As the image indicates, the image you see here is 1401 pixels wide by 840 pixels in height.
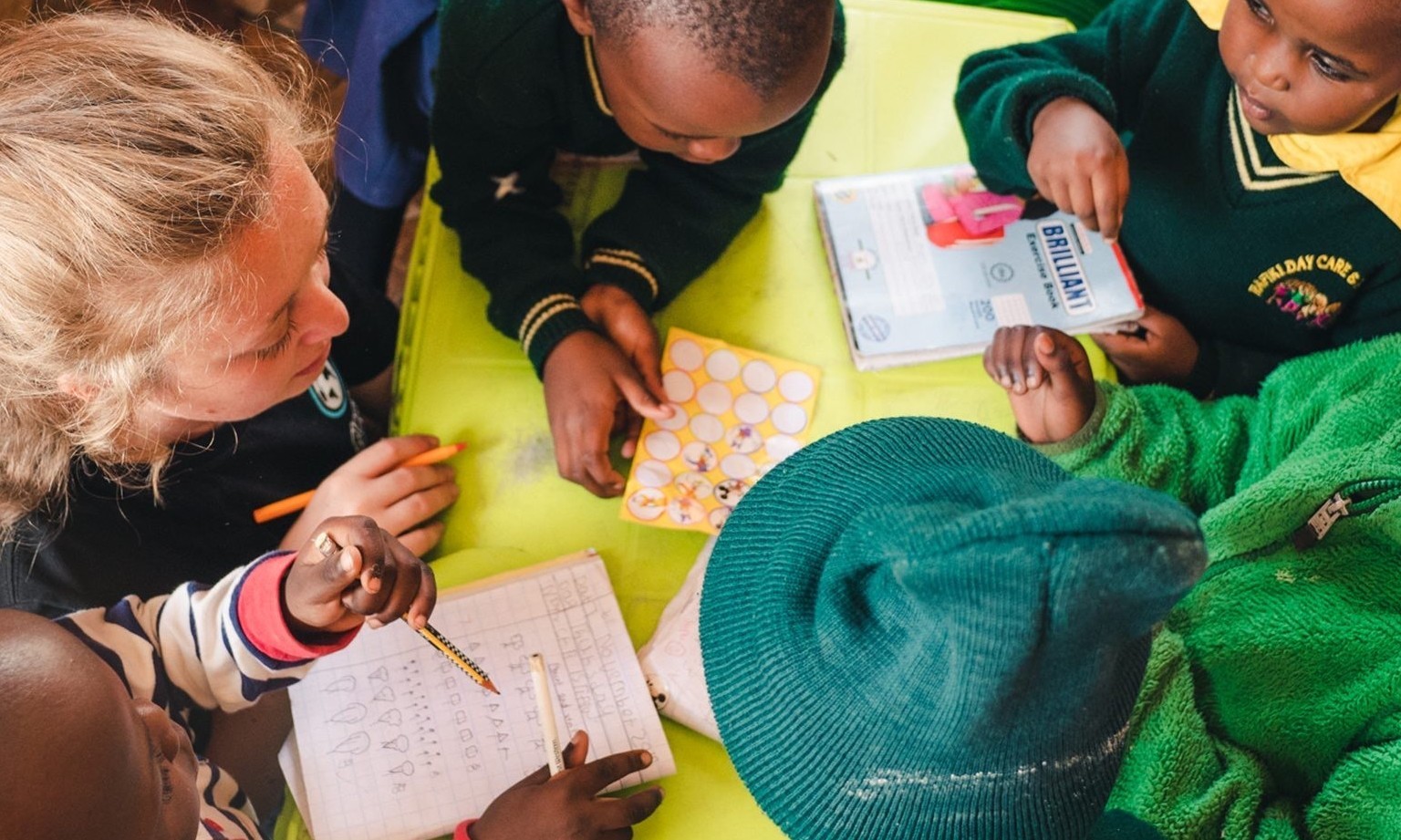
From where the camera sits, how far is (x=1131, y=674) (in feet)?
1.46

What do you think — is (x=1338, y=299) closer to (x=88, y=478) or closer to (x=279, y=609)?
(x=279, y=609)

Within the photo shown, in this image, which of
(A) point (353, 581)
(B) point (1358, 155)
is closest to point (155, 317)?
(A) point (353, 581)

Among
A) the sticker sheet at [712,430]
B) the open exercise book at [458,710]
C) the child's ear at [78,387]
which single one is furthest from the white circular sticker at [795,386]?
the child's ear at [78,387]

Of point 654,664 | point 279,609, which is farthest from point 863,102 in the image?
point 279,609

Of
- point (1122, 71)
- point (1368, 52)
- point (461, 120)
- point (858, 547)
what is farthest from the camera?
point (1122, 71)

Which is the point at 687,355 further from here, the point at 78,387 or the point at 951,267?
the point at 78,387

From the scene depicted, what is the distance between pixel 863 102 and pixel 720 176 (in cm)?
22

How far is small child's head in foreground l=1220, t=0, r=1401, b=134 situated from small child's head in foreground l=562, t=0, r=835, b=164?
0.31m

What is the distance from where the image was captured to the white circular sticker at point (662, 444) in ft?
2.89

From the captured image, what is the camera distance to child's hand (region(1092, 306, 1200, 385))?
0.95 metres

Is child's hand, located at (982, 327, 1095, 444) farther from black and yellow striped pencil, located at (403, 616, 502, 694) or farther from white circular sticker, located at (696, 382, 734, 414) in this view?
black and yellow striped pencil, located at (403, 616, 502, 694)

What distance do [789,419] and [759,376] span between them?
48mm

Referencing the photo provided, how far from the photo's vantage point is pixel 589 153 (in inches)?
39.3

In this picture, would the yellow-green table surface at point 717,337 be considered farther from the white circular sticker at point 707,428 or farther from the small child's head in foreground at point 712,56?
the small child's head in foreground at point 712,56
